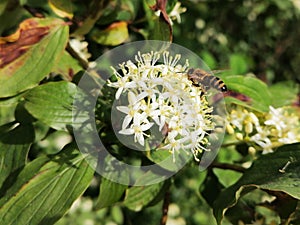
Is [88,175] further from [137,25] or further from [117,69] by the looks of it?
[137,25]

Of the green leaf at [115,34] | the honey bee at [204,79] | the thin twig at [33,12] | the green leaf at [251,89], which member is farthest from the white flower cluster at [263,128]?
the thin twig at [33,12]

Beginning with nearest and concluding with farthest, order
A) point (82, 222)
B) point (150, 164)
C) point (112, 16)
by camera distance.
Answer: point (150, 164), point (112, 16), point (82, 222)

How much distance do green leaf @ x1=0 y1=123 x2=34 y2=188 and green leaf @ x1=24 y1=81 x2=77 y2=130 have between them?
8 cm

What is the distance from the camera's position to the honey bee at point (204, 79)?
81cm

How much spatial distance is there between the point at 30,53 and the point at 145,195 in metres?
0.30

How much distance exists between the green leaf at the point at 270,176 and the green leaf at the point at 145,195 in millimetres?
110

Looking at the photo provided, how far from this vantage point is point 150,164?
2.97ft

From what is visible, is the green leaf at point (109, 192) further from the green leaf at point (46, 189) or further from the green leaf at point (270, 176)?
the green leaf at point (270, 176)

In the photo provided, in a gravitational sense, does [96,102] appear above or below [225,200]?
above

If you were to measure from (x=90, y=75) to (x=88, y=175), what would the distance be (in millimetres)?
153

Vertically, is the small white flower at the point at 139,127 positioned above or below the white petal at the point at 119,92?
below

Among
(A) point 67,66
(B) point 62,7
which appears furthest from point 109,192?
(B) point 62,7

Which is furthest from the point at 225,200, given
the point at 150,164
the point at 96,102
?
the point at 96,102

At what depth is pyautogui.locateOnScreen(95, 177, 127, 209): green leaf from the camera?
0.88 metres
